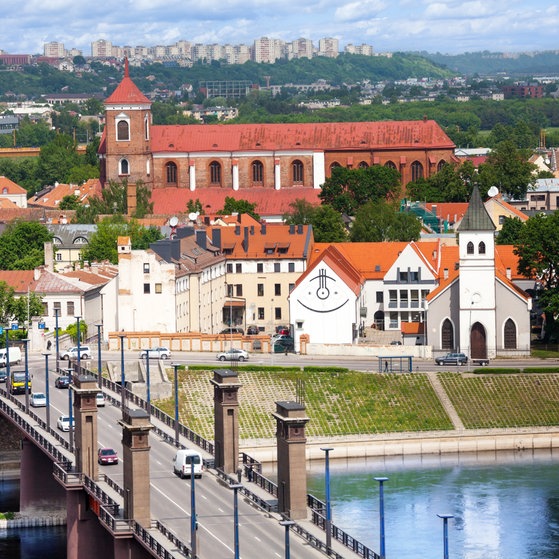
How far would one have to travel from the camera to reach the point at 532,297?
392 feet

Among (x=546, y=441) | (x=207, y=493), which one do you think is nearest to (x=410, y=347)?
(x=546, y=441)

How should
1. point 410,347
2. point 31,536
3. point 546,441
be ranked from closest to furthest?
1. point 31,536
2. point 546,441
3. point 410,347

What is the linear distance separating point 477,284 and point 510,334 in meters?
3.13

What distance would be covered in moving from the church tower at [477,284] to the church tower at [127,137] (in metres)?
67.0

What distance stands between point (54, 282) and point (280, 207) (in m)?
53.3

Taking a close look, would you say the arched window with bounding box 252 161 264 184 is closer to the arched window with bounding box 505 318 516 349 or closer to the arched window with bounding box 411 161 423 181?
the arched window with bounding box 411 161 423 181

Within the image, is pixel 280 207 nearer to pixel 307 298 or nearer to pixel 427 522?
pixel 307 298

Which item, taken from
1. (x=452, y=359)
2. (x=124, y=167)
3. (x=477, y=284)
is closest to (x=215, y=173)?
(x=124, y=167)

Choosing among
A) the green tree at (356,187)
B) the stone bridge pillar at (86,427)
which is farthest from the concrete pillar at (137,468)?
the green tree at (356,187)

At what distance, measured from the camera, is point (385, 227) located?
140m

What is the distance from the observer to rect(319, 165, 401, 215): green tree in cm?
16362

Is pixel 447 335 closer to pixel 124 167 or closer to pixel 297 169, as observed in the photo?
pixel 297 169

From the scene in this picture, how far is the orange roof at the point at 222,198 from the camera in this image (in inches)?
6732

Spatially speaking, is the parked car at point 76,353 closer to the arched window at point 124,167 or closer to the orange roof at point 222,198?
the orange roof at point 222,198
